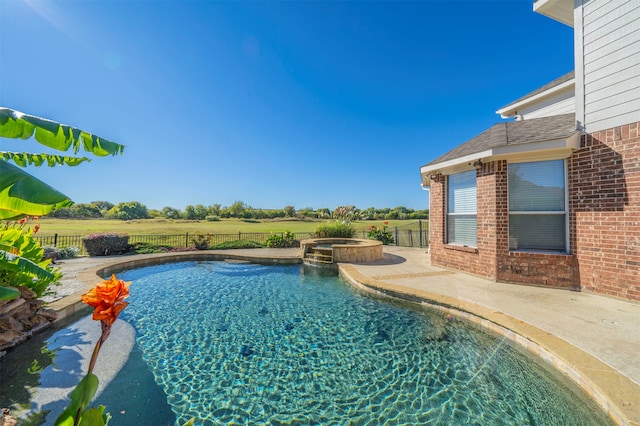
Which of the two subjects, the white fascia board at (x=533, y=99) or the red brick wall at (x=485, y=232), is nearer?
the red brick wall at (x=485, y=232)

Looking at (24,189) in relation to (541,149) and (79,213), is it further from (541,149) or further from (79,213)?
(79,213)

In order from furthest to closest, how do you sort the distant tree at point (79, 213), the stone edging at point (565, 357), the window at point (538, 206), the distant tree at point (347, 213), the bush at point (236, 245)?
the distant tree at point (79, 213)
the distant tree at point (347, 213)
the bush at point (236, 245)
the window at point (538, 206)
the stone edging at point (565, 357)

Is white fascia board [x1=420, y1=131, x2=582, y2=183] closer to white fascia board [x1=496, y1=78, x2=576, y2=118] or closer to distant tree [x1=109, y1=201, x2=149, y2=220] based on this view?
white fascia board [x1=496, y1=78, x2=576, y2=118]

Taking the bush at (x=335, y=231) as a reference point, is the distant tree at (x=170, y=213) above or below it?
above

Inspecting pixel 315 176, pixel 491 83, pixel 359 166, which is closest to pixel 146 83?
pixel 491 83

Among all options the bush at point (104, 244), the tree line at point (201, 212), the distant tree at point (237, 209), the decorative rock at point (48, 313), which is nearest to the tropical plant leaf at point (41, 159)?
the decorative rock at point (48, 313)

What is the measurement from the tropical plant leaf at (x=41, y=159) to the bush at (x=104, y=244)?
11.4 metres

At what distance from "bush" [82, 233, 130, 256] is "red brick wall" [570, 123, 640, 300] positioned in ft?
58.8

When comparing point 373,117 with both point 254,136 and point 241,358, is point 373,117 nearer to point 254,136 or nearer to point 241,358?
point 254,136

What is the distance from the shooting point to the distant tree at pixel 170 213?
43.1 m

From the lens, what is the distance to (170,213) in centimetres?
4378

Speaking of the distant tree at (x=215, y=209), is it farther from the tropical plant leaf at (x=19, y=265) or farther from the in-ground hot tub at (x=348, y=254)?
the tropical plant leaf at (x=19, y=265)

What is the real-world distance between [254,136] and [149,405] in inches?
761

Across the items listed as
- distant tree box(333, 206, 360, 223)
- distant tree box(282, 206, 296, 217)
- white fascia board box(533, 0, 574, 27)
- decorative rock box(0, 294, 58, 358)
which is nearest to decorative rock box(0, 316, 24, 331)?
decorative rock box(0, 294, 58, 358)
